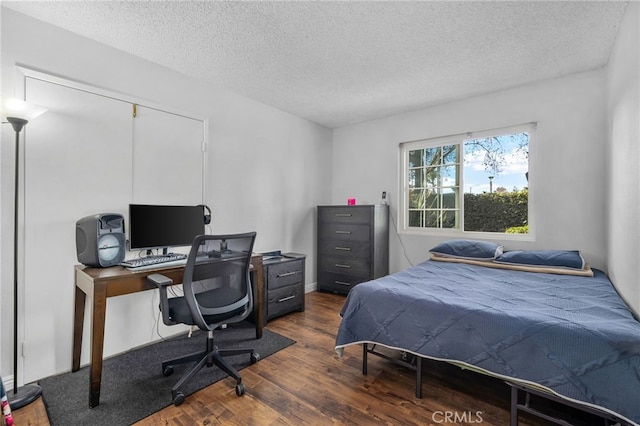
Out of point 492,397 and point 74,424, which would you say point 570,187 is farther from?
point 74,424

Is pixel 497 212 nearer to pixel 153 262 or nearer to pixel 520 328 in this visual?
pixel 520 328

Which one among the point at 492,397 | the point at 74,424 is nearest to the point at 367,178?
the point at 492,397

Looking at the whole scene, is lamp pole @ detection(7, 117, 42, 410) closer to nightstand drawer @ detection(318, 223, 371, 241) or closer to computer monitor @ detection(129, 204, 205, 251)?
computer monitor @ detection(129, 204, 205, 251)

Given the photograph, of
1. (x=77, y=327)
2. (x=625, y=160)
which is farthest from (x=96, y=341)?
(x=625, y=160)

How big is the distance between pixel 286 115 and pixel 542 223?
10.9 feet

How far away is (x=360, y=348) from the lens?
2.53 m

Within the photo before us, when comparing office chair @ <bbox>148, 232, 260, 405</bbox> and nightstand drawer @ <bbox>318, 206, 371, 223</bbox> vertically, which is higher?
nightstand drawer @ <bbox>318, 206, 371, 223</bbox>

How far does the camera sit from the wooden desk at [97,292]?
177cm

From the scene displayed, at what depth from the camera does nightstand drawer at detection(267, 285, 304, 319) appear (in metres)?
3.18

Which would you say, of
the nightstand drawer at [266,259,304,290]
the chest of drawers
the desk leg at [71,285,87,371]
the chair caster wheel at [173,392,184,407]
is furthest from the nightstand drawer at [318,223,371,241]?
the desk leg at [71,285,87,371]

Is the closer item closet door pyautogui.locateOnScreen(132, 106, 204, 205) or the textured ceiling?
the textured ceiling

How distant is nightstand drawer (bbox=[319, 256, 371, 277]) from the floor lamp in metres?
3.08

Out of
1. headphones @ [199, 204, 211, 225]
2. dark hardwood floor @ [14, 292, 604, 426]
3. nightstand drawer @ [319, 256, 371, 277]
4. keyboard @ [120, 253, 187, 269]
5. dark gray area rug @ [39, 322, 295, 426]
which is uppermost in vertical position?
headphones @ [199, 204, 211, 225]

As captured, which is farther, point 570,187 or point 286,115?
point 286,115
